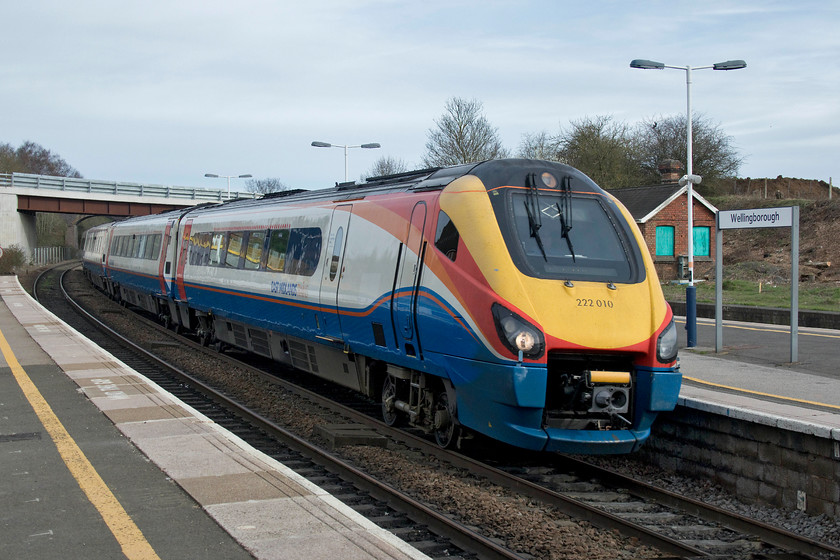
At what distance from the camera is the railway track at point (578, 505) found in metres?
6.05

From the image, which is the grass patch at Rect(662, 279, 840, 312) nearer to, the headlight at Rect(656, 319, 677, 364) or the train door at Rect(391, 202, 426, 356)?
the headlight at Rect(656, 319, 677, 364)

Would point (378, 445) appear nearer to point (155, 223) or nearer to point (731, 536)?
point (731, 536)

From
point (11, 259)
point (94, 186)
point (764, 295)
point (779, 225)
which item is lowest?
point (764, 295)

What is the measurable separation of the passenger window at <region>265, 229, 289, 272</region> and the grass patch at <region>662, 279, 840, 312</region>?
46.6 ft

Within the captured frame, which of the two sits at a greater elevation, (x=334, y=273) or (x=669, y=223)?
(x=669, y=223)

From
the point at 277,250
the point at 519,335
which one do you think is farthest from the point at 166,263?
the point at 519,335

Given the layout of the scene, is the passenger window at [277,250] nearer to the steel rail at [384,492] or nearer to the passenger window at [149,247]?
the steel rail at [384,492]

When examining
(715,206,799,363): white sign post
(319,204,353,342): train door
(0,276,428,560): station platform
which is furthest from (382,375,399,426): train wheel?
(715,206,799,363): white sign post

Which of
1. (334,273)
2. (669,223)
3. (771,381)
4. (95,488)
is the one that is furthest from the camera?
(669,223)

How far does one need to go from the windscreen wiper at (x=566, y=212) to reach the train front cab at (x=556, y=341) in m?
0.06

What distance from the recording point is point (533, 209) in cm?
816

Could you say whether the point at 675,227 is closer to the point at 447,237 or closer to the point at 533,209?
the point at 533,209

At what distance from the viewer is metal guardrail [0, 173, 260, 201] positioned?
164 feet

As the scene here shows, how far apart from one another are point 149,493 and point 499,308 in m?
3.24
